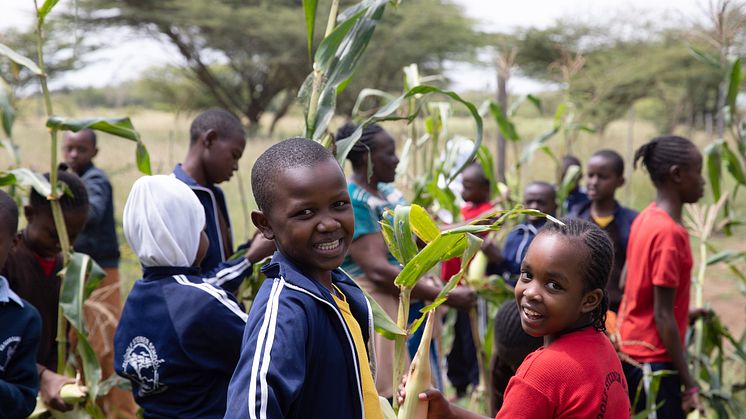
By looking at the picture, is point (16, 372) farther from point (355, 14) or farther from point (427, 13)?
point (427, 13)

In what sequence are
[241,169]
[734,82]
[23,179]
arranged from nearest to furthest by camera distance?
[23,179] → [734,82] → [241,169]

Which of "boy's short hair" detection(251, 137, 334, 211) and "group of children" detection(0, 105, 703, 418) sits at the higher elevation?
"boy's short hair" detection(251, 137, 334, 211)

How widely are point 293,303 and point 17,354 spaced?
3.82ft

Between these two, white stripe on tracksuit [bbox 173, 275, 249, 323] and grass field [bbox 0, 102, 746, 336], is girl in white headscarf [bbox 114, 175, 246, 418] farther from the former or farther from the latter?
grass field [bbox 0, 102, 746, 336]

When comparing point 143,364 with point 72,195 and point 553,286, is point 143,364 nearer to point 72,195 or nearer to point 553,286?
point 72,195

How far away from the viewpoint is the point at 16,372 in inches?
89.7

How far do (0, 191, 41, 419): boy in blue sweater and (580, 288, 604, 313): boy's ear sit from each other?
5.23 feet

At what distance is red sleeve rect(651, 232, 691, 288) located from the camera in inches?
111

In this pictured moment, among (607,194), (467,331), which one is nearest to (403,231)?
(607,194)

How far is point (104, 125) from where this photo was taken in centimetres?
259

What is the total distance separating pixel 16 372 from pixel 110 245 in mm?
2231

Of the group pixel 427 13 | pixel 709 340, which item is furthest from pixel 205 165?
pixel 427 13

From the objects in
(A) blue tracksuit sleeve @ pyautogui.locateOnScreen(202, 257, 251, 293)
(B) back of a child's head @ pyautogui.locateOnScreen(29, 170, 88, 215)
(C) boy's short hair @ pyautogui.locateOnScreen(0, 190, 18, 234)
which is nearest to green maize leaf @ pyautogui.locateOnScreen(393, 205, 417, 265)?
(A) blue tracksuit sleeve @ pyautogui.locateOnScreen(202, 257, 251, 293)

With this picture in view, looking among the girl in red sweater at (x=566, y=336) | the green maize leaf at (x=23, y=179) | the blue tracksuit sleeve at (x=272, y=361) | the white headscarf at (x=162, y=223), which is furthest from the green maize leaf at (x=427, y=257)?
the green maize leaf at (x=23, y=179)
